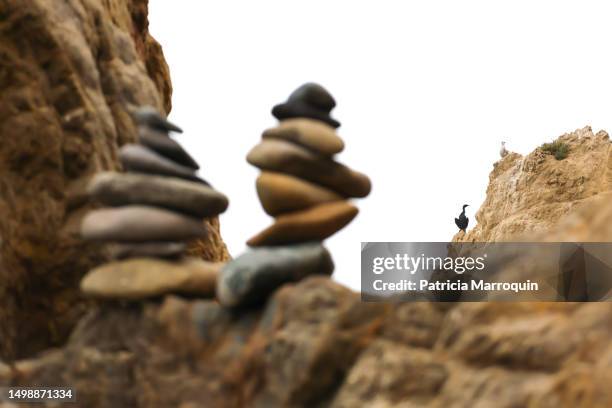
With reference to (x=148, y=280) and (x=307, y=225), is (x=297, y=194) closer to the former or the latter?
(x=307, y=225)

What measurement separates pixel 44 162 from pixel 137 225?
Answer: 2544mm

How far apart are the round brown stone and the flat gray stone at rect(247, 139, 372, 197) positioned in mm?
62

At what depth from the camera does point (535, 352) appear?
3.72m

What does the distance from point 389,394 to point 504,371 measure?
0.80m

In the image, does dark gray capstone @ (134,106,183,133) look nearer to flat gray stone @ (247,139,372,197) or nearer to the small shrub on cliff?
flat gray stone @ (247,139,372,197)

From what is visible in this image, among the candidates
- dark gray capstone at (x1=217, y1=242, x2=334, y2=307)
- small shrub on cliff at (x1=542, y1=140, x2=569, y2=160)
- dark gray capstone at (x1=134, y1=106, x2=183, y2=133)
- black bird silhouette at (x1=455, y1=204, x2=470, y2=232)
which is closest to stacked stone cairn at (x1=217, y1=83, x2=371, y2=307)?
dark gray capstone at (x1=217, y1=242, x2=334, y2=307)

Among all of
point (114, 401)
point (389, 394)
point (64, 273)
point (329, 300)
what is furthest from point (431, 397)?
point (64, 273)

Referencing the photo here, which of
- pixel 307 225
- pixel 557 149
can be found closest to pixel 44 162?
pixel 307 225

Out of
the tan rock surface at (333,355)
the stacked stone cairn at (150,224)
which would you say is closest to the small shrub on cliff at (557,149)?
the stacked stone cairn at (150,224)

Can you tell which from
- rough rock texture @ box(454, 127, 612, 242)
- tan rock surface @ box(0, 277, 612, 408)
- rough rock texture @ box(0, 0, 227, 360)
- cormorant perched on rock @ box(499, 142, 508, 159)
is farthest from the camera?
cormorant perched on rock @ box(499, 142, 508, 159)

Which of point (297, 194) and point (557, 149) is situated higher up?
point (557, 149)

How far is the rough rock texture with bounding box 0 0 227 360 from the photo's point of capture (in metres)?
7.50

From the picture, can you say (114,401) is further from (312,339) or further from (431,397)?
Answer: (431,397)

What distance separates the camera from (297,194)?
5.88 meters
